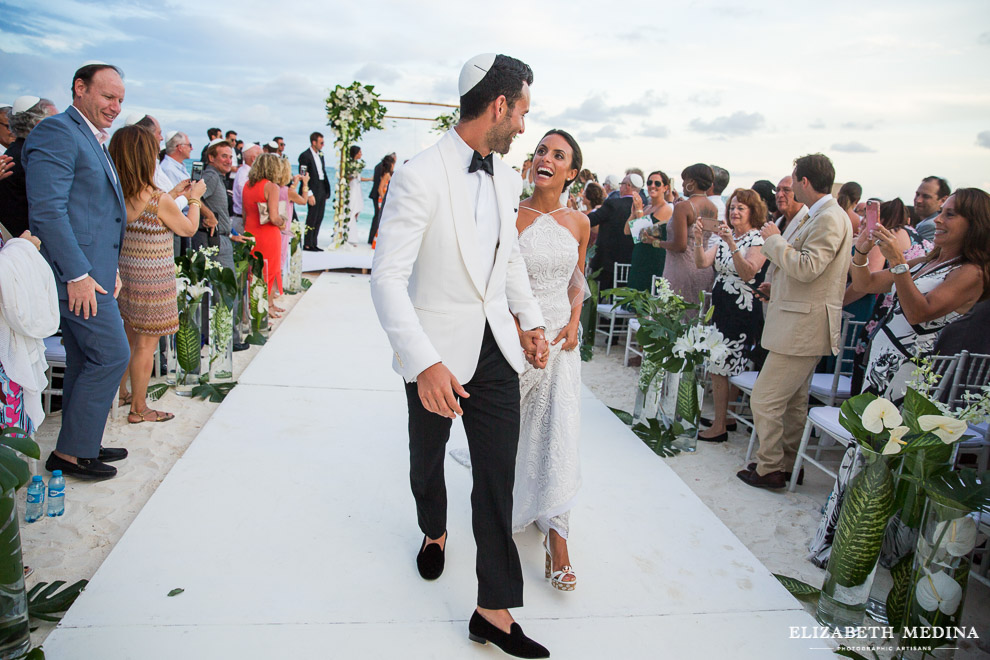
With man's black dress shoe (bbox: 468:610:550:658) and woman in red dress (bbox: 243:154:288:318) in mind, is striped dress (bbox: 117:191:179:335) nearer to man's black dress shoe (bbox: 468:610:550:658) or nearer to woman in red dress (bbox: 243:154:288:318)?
woman in red dress (bbox: 243:154:288:318)

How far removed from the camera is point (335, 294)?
8414 mm

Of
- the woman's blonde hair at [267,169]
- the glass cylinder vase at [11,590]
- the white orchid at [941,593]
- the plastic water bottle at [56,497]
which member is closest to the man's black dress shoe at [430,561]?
the glass cylinder vase at [11,590]

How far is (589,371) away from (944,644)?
4.10 meters

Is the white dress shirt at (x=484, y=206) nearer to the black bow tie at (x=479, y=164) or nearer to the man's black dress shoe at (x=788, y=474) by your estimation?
the black bow tie at (x=479, y=164)

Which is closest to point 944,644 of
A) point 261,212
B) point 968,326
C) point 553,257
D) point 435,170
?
point 968,326

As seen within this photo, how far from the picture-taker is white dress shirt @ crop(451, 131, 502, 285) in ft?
7.02

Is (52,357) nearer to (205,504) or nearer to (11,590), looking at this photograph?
(205,504)

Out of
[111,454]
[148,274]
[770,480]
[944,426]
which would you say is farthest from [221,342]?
[944,426]

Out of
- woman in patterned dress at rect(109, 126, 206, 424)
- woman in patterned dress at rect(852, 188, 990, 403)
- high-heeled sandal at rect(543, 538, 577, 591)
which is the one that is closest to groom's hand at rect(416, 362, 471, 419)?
high-heeled sandal at rect(543, 538, 577, 591)

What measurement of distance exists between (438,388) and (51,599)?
1636mm

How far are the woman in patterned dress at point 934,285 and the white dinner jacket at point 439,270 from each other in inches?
81.3

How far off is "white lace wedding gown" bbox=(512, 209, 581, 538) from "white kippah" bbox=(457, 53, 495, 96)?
86 cm

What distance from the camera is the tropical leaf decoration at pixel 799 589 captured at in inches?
112

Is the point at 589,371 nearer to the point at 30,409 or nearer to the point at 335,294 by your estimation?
the point at 335,294
